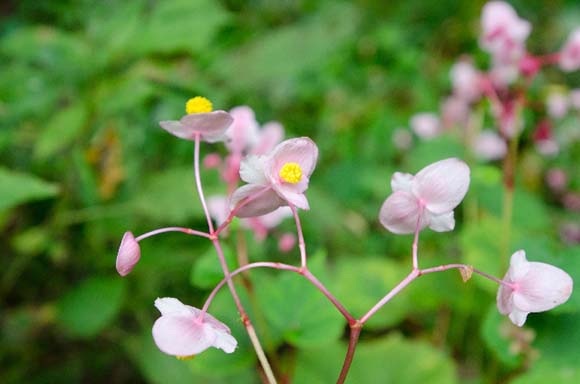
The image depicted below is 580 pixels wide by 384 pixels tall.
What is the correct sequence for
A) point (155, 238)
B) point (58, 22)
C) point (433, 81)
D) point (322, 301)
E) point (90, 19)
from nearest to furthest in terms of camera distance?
point (322, 301) < point (155, 238) < point (90, 19) < point (58, 22) < point (433, 81)

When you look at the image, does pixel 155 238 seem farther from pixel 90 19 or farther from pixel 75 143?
pixel 90 19

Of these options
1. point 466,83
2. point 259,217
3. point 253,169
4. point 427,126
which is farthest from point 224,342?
point 427,126

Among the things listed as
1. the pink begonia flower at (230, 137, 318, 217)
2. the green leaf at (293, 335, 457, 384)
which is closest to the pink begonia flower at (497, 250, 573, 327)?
the pink begonia flower at (230, 137, 318, 217)

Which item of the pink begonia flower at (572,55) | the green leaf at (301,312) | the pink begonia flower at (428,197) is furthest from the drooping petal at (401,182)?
the pink begonia flower at (572,55)

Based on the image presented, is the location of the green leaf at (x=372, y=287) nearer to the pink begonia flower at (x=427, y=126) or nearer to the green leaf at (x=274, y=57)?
the pink begonia flower at (x=427, y=126)

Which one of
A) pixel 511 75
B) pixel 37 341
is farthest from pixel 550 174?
pixel 37 341

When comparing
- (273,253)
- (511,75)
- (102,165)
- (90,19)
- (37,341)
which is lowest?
(37,341)
